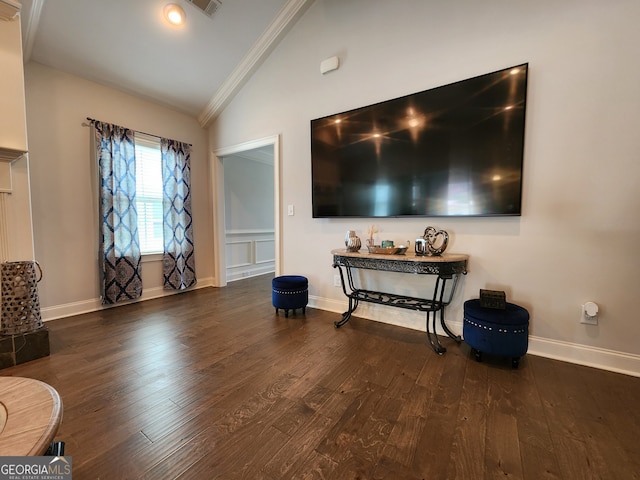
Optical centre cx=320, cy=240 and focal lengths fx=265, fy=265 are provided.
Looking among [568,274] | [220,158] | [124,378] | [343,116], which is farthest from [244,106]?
[568,274]

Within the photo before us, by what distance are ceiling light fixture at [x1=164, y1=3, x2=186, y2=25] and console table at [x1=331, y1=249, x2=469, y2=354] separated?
9.61 ft

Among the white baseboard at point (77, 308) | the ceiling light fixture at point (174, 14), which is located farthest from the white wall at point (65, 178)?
the ceiling light fixture at point (174, 14)

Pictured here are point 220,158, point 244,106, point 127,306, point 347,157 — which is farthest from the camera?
point 220,158

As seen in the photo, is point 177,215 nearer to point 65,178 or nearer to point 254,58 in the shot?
point 65,178

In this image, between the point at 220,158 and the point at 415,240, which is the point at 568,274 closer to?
the point at 415,240

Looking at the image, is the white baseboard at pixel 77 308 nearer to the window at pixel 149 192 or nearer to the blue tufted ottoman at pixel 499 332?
the window at pixel 149 192

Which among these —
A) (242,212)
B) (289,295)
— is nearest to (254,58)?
(242,212)

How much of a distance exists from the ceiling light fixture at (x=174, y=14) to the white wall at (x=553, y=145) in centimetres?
171

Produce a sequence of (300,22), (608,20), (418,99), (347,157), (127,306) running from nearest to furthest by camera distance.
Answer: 1. (608,20)
2. (418,99)
3. (347,157)
4. (300,22)
5. (127,306)

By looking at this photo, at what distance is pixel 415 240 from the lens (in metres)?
2.46

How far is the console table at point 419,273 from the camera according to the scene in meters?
2.10

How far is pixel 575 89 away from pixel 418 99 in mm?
1058

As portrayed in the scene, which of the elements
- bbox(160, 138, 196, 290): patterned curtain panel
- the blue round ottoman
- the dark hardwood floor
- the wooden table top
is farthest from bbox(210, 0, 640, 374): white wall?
bbox(160, 138, 196, 290): patterned curtain panel

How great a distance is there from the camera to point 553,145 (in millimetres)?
1935
